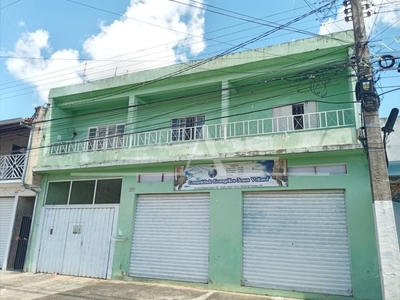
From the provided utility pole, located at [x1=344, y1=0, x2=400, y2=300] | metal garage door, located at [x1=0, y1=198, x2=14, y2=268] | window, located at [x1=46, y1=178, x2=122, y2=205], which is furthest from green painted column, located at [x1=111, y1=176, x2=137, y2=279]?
utility pole, located at [x1=344, y1=0, x2=400, y2=300]

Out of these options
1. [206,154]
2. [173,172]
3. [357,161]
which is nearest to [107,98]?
[173,172]

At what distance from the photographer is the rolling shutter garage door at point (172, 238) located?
9125mm

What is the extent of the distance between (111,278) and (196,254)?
3.07 m

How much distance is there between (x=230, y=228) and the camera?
28.9 ft

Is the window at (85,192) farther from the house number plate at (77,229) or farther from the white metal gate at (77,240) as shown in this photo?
the house number plate at (77,229)

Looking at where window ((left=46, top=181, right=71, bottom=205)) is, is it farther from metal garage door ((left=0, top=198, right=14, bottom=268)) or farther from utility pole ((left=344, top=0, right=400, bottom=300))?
utility pole ((left=344, top=0, right=400, bottom=300))

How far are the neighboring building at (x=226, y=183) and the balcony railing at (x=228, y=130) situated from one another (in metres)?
0.05

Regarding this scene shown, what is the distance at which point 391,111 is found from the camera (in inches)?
261

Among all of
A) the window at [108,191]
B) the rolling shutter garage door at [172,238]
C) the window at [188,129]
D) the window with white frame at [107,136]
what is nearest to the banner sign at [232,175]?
the rolling shutter garage door at [172,238]

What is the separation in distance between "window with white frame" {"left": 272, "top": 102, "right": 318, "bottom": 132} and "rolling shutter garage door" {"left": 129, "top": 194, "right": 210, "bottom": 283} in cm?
340

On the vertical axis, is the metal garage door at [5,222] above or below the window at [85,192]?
below

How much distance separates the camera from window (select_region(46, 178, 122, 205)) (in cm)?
1101

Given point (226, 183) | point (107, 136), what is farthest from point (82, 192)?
point (226, 183)

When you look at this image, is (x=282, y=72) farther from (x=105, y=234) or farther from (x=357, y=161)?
(x=105, y=234)
